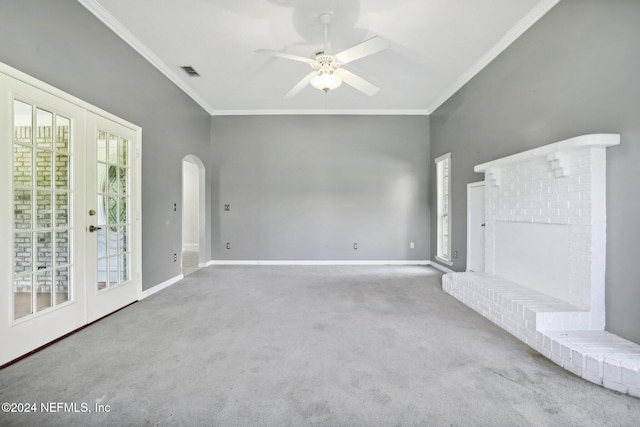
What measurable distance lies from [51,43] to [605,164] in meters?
4.64

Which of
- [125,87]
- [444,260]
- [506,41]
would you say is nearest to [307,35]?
[125,87]

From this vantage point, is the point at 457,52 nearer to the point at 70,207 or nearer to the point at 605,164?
the point at 605,164

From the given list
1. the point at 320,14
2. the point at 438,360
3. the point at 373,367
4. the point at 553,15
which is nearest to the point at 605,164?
the point at 553,15

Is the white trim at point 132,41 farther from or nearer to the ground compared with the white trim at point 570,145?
farther from the ground

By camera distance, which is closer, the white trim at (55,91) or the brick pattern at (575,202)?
the white trim at (55,91)

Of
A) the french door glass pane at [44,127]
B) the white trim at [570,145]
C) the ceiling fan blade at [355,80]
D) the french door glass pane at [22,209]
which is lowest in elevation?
the french door glass pane at [22,209]

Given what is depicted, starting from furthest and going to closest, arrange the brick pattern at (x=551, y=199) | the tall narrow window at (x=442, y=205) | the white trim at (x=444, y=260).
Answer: the tall narrow window at (x=442, y=205), the white trim at (x=444, y=260), the brick pattern at (x=551, y=199)

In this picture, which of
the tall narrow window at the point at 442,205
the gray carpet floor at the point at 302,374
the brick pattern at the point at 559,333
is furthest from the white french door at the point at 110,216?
the tall narrow window at the point at 442,205

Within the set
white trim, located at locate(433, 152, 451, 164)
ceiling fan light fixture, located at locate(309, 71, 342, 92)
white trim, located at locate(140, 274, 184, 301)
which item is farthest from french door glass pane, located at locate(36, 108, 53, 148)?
white trim, located at locate(433, 152, 451, 164)

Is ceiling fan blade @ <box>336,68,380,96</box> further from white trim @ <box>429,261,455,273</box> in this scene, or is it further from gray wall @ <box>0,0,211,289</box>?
white trim @ <box>429,261,455,273</box>

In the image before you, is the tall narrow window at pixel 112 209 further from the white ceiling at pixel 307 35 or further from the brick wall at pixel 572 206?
the brick wall at pixel 572 206

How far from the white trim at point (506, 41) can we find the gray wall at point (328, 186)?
1.41m

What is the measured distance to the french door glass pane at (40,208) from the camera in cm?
208

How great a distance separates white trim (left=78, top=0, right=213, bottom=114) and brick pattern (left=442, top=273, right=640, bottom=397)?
4.84m
